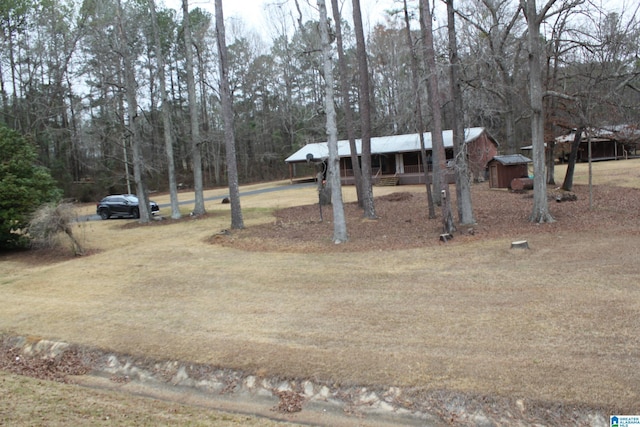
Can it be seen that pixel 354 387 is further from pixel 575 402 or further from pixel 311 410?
pixel 575 402

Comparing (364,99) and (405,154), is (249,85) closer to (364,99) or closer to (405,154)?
(405,154)

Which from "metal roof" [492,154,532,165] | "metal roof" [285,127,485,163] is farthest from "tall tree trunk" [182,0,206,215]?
"metal roof" [492,154,532,165]

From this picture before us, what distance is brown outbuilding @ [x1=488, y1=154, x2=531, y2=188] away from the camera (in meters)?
24.1

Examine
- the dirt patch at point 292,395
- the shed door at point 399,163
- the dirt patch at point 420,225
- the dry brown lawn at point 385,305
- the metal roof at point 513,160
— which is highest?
the shed door at point 399,163

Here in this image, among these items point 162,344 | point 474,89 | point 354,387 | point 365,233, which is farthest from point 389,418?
point 474,89

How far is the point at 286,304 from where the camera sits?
26.1ft

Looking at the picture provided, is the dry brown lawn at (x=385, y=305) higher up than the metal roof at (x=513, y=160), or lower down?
lower down

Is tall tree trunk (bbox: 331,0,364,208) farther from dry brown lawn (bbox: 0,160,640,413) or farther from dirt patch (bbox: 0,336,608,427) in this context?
dirt patch (bbox: 0,336,608,427)

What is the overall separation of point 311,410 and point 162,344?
2.80m

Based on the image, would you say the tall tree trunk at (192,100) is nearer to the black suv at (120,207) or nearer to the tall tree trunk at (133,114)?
the tall tree trunk at (133,114)

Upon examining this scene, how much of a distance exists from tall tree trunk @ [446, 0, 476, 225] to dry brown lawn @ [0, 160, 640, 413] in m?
0.88

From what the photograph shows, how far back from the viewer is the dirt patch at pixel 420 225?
41.1 feet

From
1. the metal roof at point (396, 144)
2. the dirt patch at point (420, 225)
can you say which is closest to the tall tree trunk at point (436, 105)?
the dirt patch at point (420, 225)

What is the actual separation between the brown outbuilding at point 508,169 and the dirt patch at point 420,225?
11.0ft
